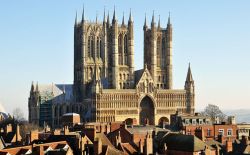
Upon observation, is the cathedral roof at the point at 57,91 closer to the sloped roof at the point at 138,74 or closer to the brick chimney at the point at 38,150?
the sloped roof at the point at 138,74

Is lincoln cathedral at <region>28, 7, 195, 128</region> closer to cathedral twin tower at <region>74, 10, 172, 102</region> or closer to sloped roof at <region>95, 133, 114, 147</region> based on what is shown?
cathedral twin tower at <region>74, 10, 172, 102</region>

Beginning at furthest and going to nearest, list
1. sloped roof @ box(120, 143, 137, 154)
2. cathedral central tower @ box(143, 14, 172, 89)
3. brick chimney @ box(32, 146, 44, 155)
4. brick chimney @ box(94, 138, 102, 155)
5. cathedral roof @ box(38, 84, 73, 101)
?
cathedral roof @ box(38, 84, 73, 101) → cathedral central tower @ box(143, 14, 172, 89) → sloped roof @ box(120, 143, 137, 154) → brick chimney @ box(94, 138, 102, 155) → brick chimney @ box(32, 146, 44, 155)

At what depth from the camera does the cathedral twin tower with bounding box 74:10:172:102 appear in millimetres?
161125

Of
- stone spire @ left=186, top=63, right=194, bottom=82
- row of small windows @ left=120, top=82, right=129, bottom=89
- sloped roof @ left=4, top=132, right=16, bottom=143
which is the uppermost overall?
stone spire @ left=186, top=63, right=194, bottom=82

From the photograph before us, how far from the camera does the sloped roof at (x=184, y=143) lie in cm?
6150

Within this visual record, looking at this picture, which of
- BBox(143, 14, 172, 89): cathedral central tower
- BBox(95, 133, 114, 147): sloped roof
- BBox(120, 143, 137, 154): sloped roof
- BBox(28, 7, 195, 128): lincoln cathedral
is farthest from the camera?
BBox(143, 14, 172, 89): cathedral central tower

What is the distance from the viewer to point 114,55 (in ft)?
525

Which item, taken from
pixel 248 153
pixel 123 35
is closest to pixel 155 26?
pixel 123 35

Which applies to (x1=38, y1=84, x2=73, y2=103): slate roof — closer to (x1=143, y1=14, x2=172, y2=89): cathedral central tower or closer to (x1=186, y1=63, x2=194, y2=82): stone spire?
(x1=143, y1=14, x2=172, y2=89): cathedral central tower

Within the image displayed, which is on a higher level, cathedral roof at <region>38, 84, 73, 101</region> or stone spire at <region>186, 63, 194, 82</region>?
stone spire at <region>186, 63, 194, 82</region>

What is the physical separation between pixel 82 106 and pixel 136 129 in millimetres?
82172

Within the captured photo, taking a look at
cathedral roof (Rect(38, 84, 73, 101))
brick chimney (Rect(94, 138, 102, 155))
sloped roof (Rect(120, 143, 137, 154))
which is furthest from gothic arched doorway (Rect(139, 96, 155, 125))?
brick chimney (Rect(94, 138, 102, 155))

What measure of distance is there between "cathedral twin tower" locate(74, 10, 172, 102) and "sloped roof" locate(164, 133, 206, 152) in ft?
300

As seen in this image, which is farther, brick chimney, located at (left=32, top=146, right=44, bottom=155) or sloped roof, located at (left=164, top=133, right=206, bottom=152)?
sloped roof, located at (left=164, top=133, right=206, bottom=152)
